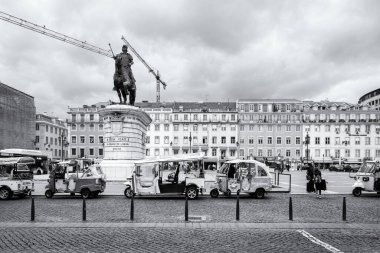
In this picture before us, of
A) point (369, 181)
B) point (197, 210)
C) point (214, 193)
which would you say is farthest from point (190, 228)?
point (369, 181)

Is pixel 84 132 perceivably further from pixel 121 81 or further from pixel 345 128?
pixel 121 81

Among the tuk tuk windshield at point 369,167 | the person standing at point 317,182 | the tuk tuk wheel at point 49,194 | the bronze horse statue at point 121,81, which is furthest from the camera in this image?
the bronze horse statue at point 121,81

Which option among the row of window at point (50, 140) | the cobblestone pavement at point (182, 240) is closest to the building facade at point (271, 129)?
the row of window at point (50, 140)

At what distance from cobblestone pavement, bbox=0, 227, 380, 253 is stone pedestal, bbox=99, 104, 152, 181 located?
23.7m

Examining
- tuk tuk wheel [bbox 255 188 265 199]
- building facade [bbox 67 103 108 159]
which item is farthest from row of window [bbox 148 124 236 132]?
tuk tuk wheel [bbox 255 188 265 199]

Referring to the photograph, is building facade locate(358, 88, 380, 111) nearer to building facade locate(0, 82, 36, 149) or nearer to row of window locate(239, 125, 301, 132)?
row of window locate(239, 125, 301, 132)

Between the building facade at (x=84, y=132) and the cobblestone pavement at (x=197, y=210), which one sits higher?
the building facade at (x=84, y=132)

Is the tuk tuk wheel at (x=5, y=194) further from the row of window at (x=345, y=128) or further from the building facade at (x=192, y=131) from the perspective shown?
the row of window at (x=345, y=128)

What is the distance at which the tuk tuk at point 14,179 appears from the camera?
21.0m

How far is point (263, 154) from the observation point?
102812mm

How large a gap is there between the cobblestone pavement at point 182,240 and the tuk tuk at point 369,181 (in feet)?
38.6

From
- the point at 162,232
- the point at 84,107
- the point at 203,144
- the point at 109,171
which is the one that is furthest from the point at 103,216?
the point at 84,107

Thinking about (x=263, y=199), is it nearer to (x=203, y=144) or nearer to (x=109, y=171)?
(x=109, y=171)

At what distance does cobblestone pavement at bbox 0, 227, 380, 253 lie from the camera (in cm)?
995
